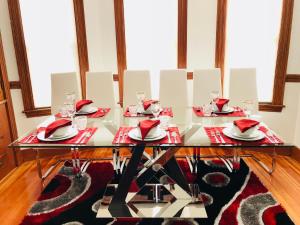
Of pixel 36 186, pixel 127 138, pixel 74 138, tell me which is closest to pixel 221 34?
pixel 127 138

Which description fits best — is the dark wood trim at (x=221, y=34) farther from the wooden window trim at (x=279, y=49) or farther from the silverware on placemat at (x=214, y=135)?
the silverware on placemat at (x=214, y=135)

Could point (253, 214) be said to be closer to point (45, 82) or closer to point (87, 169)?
point (87, 169)

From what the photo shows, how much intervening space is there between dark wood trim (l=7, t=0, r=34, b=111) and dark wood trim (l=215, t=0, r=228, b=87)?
2268mm

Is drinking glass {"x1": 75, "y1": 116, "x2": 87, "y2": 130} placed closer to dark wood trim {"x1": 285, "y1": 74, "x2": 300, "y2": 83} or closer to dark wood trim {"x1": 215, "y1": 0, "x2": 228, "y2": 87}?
dark wood trim {"x1": 215, "y1": 0, "x2": 228, "y2": 87}

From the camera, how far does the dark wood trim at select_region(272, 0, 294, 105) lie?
9.30 ft

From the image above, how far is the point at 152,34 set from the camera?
3.28 metres

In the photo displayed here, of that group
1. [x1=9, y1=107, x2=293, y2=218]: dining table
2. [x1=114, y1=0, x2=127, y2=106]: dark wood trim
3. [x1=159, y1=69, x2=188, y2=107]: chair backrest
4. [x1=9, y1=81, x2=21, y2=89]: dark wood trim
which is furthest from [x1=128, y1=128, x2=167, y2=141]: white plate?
[x1=9, y1=81, x2=21, y2=89]: dark wood trim

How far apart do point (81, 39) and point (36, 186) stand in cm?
175

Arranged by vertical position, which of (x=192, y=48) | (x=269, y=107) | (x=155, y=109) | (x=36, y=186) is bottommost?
(x=36, y=186)

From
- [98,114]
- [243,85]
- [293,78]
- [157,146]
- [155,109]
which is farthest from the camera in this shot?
[293,78]

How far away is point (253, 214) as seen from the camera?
2014mm

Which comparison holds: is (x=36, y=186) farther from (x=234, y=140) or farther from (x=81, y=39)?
(x=234, y=140)

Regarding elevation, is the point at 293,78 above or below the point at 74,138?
above

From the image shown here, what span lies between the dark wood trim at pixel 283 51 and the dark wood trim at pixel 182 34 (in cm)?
107
